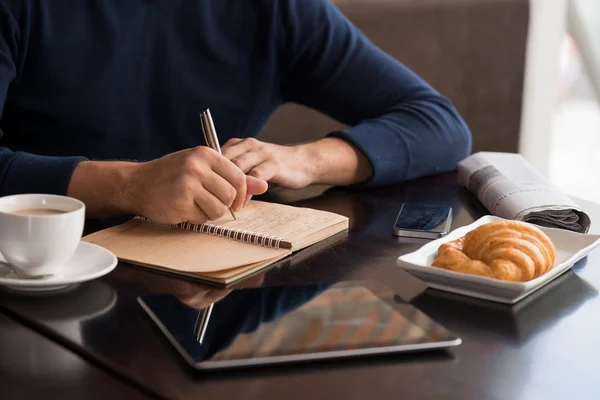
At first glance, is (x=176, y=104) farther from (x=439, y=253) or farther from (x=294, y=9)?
(x=439, y=253)

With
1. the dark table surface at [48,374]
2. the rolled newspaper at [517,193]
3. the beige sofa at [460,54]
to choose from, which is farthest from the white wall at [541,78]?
the dark table surface at [48,374]

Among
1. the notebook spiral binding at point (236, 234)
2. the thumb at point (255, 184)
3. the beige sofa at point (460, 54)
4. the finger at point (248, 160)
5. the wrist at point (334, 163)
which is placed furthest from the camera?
the beige sofa at point (460, 54)

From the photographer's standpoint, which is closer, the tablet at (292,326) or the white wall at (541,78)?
the tablet at (292,326)

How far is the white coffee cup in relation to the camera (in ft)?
2.65

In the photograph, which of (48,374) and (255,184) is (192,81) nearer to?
(255,184)

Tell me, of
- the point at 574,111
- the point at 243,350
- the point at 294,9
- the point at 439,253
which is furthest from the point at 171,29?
the point at 574,111

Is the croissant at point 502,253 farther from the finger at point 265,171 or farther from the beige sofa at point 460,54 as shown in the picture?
the beige sofa at point 460,54

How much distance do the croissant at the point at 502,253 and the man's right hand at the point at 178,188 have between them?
0.92 ft

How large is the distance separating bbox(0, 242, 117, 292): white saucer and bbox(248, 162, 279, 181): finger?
13.3 inches

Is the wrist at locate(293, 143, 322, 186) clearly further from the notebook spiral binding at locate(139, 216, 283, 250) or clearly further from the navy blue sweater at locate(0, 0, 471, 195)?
the notebook spiral binding at locate(139, 216, 283, 250)

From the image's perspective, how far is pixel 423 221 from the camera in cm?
110

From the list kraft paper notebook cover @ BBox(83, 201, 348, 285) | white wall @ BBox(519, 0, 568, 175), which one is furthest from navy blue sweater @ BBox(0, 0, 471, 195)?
white wall @ BBox(519, 0, 568, 175)

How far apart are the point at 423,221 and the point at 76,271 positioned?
18.3 inches

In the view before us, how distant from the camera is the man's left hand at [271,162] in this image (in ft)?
3.98
